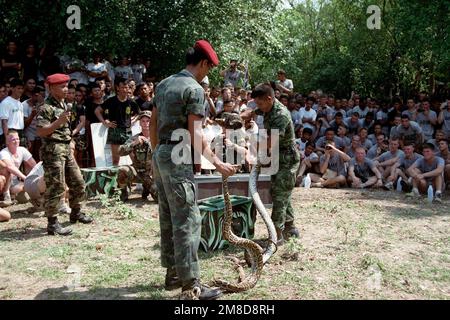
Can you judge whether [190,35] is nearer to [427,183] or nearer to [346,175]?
[346,175]

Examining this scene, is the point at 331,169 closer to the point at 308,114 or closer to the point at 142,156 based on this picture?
the point at 308,114

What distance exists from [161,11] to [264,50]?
3.71 metres

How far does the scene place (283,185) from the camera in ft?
18.5

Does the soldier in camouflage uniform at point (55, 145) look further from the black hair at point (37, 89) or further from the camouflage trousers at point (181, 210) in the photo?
the black hair at point (37, 89)

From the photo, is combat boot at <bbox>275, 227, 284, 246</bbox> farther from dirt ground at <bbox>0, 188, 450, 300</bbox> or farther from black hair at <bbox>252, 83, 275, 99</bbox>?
black hair at <bbox>252, 83, 275, 99</bbox>

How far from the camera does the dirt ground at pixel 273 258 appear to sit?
4.50 metres

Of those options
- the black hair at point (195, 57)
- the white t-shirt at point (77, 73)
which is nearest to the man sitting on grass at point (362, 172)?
the white t-shirt at point (77, 73)

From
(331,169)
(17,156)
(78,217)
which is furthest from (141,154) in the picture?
(331,169)

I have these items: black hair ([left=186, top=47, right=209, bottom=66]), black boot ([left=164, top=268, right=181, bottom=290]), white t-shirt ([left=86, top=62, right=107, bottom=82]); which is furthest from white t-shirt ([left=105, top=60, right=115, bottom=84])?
black boot ([left=164, top=268, right=181, bottom=290])

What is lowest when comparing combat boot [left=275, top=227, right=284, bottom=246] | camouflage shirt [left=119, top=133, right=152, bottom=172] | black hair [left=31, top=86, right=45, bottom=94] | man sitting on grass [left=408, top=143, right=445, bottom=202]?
combat boot [left=275, top=227, right=284, bottom=246]

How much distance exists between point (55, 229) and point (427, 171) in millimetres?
6756

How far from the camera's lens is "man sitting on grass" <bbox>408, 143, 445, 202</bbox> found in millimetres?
9188

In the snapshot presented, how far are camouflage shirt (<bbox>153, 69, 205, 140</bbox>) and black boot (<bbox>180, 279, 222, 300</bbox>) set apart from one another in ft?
3.99
